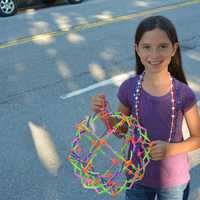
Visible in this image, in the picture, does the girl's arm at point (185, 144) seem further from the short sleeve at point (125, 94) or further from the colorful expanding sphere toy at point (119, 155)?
the short sleeve at point (125, 94)

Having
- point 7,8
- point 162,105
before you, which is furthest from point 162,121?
point 7,8

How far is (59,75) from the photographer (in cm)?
670

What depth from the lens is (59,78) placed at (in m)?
6.59

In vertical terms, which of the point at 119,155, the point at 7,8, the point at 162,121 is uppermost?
the point at 162,121

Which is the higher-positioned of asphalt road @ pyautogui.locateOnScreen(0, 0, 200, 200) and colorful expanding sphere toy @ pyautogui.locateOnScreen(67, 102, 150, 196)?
colorful expanding sphere toy @ pyautogui.locateOnScreen(67, 102, 150, 196)

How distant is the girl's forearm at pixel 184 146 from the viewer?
208cm

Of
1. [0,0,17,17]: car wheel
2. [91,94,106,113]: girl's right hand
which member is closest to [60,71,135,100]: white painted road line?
[91,94,106,113]: girl's right hand

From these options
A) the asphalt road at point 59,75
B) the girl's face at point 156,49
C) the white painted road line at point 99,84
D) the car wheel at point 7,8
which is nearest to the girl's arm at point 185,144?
the girl's face at point 156,49

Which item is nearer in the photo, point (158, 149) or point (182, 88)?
point (158, 149)

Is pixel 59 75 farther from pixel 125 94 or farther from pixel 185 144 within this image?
pixel 185 144

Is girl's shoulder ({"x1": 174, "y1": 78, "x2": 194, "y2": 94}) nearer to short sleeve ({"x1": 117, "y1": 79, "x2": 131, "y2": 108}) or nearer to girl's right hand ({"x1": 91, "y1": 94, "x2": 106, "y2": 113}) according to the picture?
short sleeve ({"x1": 117, "y1": 79, "x2": 131, "y2": 108})

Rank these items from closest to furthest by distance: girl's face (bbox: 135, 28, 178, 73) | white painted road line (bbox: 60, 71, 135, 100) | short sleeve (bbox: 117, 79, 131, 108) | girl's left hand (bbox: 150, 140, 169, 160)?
1. girl's left hand (bbox: 150, 140, 169, 160)
2. girl's face (bbox: 135, 28, 178, 73)
3. short sleeve (bbox: 117, 79, 131, 108)
4. white painted road line (bbox: 60, 71, 135, 100)

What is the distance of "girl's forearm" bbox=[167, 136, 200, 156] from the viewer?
2.08m

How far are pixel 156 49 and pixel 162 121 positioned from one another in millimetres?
353
